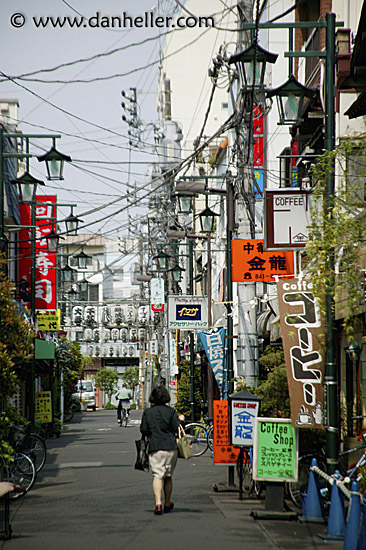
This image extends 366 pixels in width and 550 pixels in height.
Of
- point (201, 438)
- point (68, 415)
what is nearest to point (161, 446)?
point (201, 438)

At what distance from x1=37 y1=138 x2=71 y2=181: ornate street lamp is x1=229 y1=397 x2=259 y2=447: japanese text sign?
6.75 metres

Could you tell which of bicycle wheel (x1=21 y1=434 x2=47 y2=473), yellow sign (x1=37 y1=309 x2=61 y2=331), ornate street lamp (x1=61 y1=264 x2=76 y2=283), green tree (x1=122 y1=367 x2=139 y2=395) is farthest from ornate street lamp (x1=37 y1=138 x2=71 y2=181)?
green tree (x1=122 y1=367 x2=139 y2=395)

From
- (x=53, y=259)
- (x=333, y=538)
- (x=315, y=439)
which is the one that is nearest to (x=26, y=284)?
(x=53, y=259)

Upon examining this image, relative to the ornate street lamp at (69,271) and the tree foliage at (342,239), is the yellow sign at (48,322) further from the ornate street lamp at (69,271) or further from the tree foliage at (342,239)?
the tree foliage at (342,239)

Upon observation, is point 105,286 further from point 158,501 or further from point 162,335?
point 158,501

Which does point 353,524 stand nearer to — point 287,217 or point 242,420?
point 242,420

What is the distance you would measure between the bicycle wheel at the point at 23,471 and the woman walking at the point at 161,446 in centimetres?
386

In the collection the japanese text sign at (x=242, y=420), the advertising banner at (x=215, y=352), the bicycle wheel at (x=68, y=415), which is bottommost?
the bicycle wheel at (x=68, y=415)

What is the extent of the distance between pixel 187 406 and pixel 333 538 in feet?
92.8

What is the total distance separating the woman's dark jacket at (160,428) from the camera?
12617mm

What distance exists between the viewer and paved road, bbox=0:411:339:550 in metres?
10.3

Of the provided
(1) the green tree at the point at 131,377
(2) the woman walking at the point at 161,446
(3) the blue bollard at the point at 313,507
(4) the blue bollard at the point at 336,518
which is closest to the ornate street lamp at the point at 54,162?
(2) the woman walking at the point at 161,446

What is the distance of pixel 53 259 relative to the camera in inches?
1223

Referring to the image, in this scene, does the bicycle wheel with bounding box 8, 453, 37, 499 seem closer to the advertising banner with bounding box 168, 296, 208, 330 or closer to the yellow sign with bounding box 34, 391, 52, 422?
the yellow sign with bounding box 34, 391, 52, 422
